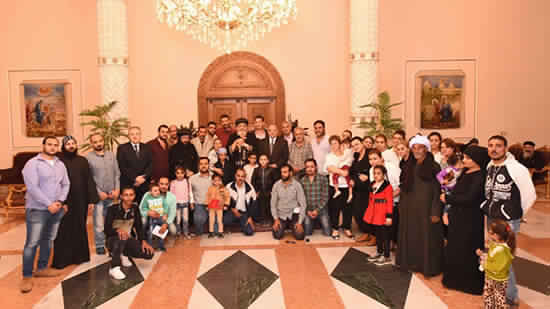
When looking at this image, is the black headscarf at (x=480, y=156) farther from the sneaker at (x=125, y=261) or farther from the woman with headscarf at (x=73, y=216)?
the woman with headscarf at (x=73, y=216)

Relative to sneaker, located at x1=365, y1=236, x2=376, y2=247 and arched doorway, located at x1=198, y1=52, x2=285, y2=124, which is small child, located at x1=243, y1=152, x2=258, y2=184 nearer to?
sneaker, located at x1=365, y1=236, x2=376, y2=247

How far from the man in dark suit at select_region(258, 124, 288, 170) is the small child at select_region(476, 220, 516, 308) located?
11.6ft

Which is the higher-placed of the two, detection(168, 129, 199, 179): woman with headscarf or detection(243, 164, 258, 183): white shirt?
detection(168, 129, 199, 179): woman with headscarf

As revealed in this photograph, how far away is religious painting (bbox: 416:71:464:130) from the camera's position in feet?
31.2

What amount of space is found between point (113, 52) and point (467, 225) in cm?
802

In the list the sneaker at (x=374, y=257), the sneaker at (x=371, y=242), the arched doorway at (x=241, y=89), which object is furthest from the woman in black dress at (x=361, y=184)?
the arched doorway at (x=241, y=89)

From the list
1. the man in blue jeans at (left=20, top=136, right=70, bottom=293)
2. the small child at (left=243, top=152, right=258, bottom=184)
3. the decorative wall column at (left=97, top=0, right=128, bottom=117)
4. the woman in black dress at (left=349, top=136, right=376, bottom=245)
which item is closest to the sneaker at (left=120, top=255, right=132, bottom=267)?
the man in blue jeans at (left=20, top=136, right=70, bottom=293)

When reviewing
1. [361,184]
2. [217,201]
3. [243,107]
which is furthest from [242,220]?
[243,107]

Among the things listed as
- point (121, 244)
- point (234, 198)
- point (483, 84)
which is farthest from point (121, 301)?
point (483, 84)

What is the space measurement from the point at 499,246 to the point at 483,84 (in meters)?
7.71

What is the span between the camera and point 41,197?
13.3 ft

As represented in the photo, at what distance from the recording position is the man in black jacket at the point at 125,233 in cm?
439

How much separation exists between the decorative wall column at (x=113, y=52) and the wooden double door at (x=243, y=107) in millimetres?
2106

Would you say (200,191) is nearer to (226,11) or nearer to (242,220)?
(242,220)
